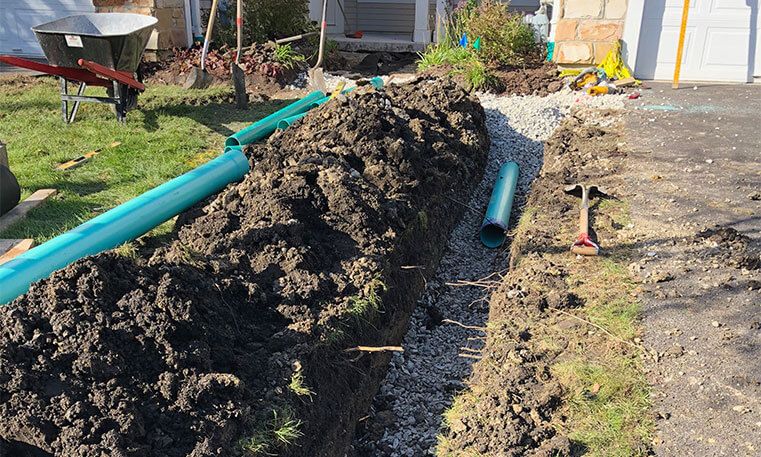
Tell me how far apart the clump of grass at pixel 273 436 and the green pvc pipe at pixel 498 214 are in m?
2.88

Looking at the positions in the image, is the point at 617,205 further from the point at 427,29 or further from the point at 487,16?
the point at 427,29

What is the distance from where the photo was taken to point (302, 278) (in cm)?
323

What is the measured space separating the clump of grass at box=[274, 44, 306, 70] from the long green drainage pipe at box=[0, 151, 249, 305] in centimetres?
474

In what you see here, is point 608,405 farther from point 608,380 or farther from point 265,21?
point 265,21

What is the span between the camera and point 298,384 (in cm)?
262

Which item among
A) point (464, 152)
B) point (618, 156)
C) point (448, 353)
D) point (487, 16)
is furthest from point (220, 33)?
point (448, 353)

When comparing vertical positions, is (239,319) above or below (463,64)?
above

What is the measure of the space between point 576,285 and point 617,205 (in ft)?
4.84

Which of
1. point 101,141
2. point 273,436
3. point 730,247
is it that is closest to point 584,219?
point 730,247

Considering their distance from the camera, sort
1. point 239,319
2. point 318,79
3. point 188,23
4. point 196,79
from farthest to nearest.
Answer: point 188,23, point 318,79, point 196,79, point 239,319

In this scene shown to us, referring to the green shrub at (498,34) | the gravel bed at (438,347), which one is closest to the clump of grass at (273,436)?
the gravel bed at (438,347)

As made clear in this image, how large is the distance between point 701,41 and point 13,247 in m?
9.52

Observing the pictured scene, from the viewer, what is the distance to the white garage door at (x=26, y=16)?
10.2m

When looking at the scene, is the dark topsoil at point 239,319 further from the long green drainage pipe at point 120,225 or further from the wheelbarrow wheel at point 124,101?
the wheelbarrow wheel at point 124,101
